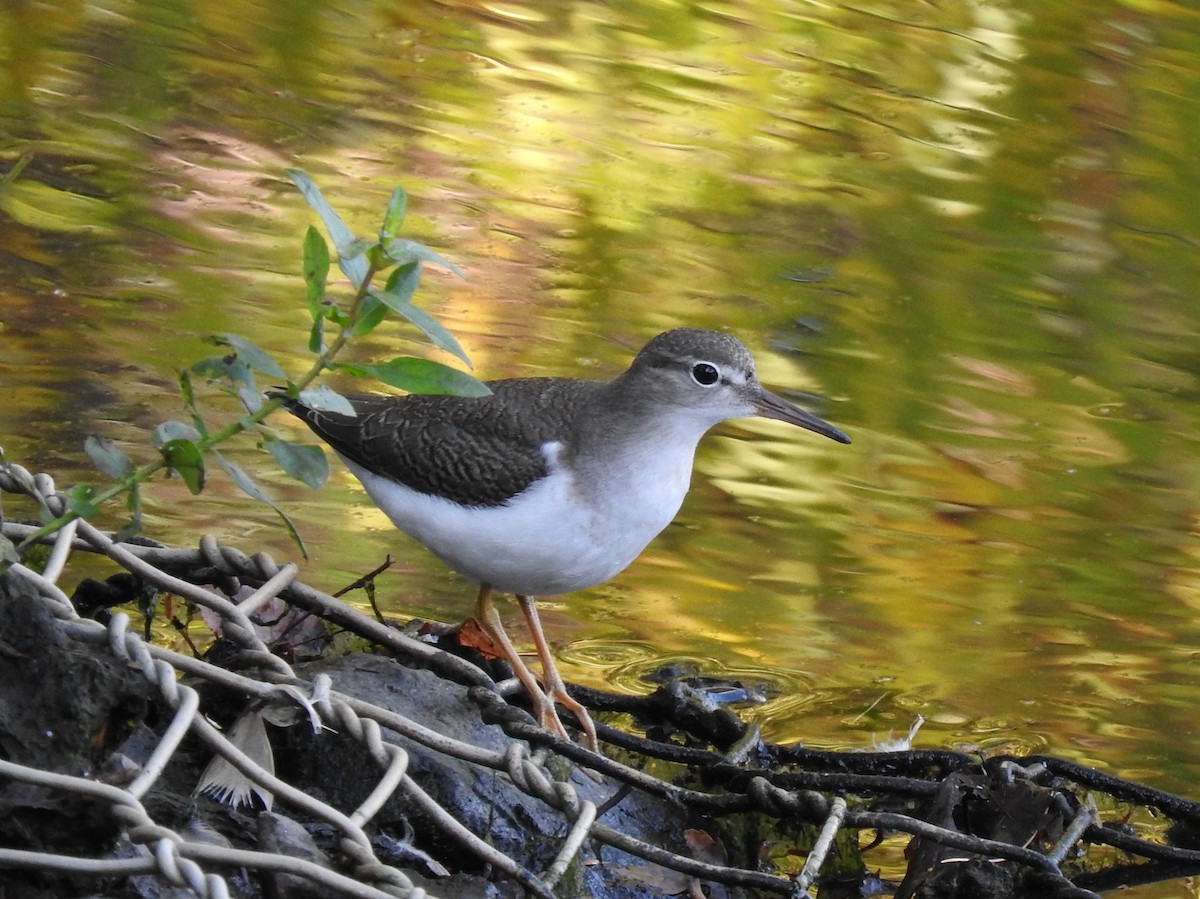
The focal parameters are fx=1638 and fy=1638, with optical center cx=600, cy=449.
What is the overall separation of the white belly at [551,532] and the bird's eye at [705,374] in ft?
1.39

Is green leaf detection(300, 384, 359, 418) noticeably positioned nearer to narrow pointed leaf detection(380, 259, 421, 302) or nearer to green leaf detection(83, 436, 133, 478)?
narrow pointed leaf detection(380, 259, 421, 302)

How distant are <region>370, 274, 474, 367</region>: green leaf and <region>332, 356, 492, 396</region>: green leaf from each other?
0.05m

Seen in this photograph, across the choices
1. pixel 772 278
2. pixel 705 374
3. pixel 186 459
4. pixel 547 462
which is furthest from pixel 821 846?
pixel 772 278

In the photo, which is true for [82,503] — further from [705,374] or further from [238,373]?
[705,374]

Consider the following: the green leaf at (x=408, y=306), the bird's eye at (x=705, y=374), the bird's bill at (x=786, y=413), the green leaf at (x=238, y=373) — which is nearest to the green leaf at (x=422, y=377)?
the green leaf at (x=408, y=306)

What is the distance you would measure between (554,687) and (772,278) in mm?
3883

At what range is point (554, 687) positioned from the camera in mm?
3959

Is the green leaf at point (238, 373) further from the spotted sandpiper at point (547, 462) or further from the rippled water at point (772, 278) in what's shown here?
the rippled water at point (772, 278)

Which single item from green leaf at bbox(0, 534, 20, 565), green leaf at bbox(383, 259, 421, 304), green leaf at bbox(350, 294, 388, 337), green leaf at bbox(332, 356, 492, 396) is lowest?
green leaf at bbox(0, 534, 20, 565)

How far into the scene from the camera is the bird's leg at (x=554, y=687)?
3.73 m

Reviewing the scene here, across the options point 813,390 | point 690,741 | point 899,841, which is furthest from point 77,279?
point 899,841

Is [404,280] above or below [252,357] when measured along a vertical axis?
above

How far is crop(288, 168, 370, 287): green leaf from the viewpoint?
267 centimetres

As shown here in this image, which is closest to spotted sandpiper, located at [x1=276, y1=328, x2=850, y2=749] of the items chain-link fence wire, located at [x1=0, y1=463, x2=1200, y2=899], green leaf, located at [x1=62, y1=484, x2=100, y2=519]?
chain-link fence wire, located at [x1=0, y1=463, x2=1200, y2=899]
